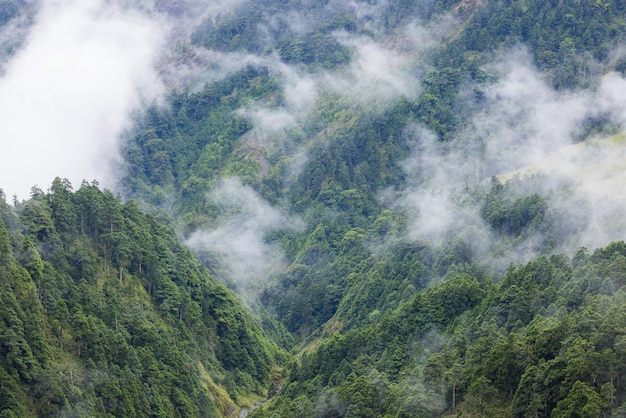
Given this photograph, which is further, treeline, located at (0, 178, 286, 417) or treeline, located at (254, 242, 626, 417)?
treeline, located at (0, 178, 286, 417)

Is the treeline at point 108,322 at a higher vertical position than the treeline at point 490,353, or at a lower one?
higher

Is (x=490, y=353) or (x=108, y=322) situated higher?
(x=108, y=322)

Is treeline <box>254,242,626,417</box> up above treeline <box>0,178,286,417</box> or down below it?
below

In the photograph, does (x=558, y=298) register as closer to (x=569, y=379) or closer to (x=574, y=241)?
(x=569, y=379)

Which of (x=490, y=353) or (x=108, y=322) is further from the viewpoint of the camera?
(x=108, y=322)
